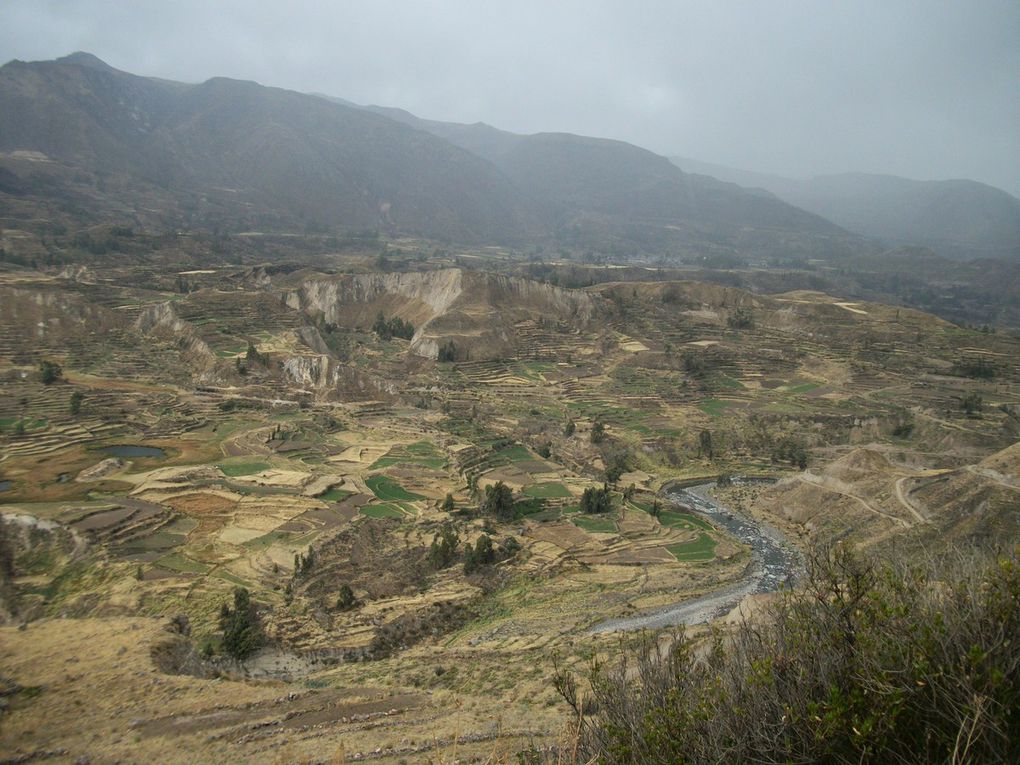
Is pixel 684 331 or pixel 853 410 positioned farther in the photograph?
pixel 684 331

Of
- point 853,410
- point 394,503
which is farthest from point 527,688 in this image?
point 853,410

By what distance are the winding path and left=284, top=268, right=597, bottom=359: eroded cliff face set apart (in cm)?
2954

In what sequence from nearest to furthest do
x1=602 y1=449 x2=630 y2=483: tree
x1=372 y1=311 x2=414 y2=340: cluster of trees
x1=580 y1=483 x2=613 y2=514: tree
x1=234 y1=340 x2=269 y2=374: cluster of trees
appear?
x1=580 y1=483 x2=613 y2=514: tree, x1=602 y1=449 x2=630 y2=483: tree, x1=234 y1=340 x2=269 y2=374: cluster of trees, x1=372 y1=311 x2=414 y2=340: cluster of trees

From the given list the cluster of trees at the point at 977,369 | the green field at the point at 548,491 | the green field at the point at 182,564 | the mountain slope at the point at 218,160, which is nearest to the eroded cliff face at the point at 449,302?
Result: the green field at the point at 548,491

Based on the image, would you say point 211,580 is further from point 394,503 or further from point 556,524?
point 556,524

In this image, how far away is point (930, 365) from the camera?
5472 centimetres

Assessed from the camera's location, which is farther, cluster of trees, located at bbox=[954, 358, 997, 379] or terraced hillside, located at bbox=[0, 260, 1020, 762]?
cluster of trees, located at bbox=[954, 358, 997, 379]

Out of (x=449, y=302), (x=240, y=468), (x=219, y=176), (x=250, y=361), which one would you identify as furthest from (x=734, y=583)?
(x=219, y=176)

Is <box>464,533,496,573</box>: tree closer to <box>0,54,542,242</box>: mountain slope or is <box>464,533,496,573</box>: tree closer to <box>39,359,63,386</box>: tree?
<box>39,359,63,386</box>: tree

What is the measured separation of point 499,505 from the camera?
29609 millimetres

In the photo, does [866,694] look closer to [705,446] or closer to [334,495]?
[334,495]

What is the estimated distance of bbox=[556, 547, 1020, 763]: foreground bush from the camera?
5.56 m

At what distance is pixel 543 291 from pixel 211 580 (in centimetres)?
5381

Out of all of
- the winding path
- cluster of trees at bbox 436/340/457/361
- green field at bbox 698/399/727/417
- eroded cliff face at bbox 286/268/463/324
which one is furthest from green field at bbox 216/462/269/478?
eroded cliff face at bbox 286/268/463/324
